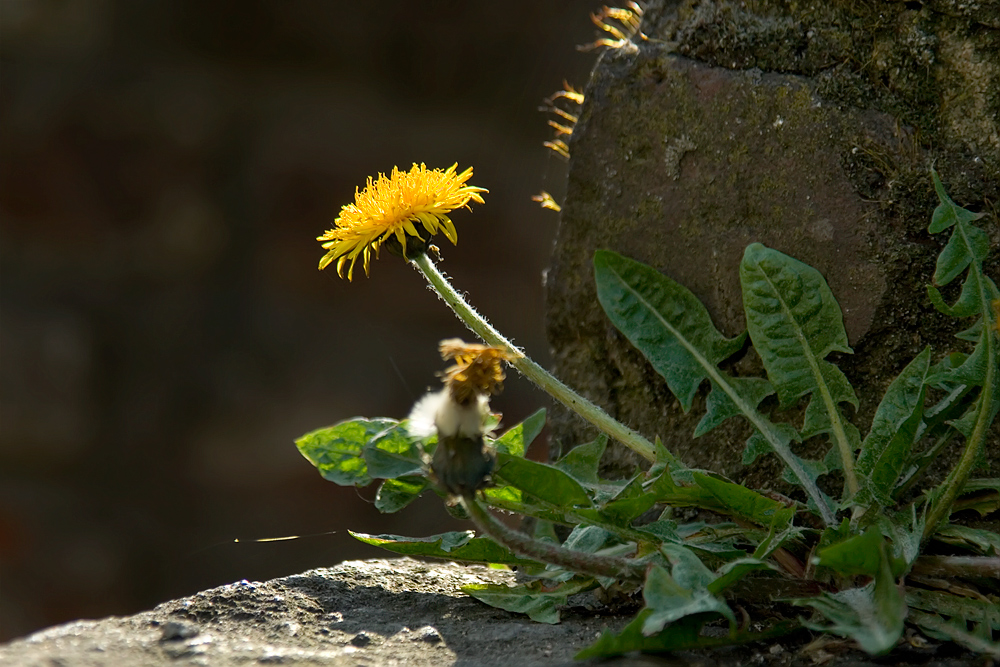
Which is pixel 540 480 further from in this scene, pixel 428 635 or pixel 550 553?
pixel 428 635

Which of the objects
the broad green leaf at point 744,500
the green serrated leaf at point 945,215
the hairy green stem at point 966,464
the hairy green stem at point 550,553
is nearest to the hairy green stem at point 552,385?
the broad green leaf at point 744,500

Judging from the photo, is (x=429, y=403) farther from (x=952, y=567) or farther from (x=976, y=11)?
(x=976, y=11)

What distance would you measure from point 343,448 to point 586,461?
383mm

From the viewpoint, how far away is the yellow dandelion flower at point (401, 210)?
1384mm

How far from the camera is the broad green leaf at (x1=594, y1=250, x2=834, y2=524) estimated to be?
1.40m

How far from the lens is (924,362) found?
122 cm

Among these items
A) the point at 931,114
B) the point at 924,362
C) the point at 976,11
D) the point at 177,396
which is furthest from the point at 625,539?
the point at 177,396

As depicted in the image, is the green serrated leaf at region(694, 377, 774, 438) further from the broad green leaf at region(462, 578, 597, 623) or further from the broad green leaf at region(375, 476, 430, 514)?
the broad green leaf at region(375, 476, 430, 514)

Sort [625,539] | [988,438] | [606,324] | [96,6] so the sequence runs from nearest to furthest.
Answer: [625,539] → [988,438] → [606,324] → [96,6]

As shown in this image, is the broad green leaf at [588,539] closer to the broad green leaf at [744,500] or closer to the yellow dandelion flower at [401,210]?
the broad green leaf at [744,500]

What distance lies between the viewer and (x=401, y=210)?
1.38m

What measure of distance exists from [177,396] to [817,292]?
3.96 metres

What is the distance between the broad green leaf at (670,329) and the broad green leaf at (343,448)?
409mm

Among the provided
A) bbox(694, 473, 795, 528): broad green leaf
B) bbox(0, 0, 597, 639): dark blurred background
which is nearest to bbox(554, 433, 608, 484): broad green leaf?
bbox(694, 473, 795, 528): broad green leaf
